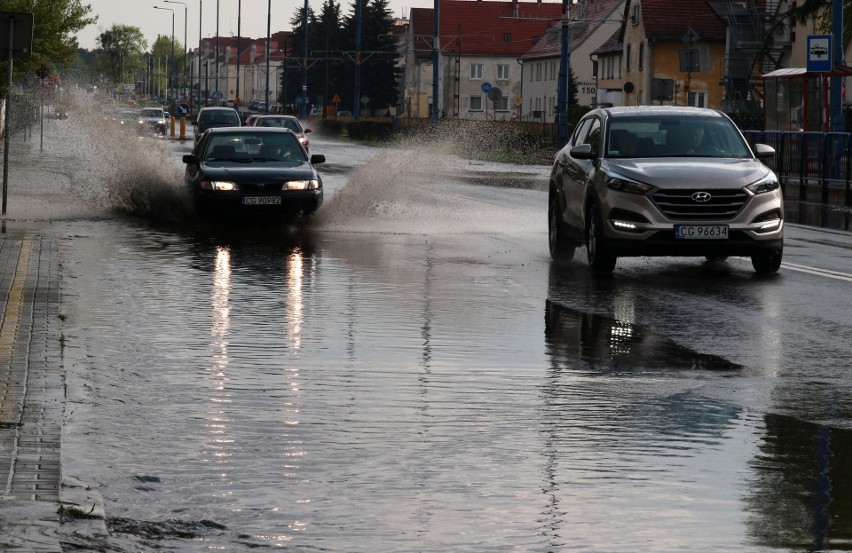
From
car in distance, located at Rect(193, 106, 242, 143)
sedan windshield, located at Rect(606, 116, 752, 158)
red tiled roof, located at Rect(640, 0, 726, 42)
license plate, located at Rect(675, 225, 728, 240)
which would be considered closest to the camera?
license plate, located at Rect(675, 225, 728, 240)

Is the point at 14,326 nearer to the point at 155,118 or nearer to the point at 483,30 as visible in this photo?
the point at 155,118

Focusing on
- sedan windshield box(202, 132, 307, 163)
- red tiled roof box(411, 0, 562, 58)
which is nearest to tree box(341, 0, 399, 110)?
red tiled roof box(411, 0, 562, 58)

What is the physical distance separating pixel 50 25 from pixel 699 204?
29148 millimetres

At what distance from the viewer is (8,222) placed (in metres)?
21.4

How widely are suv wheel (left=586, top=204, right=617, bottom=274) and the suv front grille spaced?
677mm

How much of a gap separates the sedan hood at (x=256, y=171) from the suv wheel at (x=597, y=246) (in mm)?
6129

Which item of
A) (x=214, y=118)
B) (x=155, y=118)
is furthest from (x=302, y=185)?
(x=155, y=118)

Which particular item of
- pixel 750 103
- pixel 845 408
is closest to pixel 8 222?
pixel 845 408

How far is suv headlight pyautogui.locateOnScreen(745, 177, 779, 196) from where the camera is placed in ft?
50.7

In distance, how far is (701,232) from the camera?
15.3 meters

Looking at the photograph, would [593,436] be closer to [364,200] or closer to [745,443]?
[745,443]

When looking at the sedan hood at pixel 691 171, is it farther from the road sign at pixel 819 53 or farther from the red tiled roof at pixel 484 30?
the red tiled roof at pixel 484 30

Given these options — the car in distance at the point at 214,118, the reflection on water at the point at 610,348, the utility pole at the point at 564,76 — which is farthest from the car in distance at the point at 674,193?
the car in distance at the point at 214,118

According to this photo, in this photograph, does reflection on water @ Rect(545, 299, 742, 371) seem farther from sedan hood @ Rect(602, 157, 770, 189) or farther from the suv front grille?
sedan hood @ Rect(602, 157, 770, 189)
